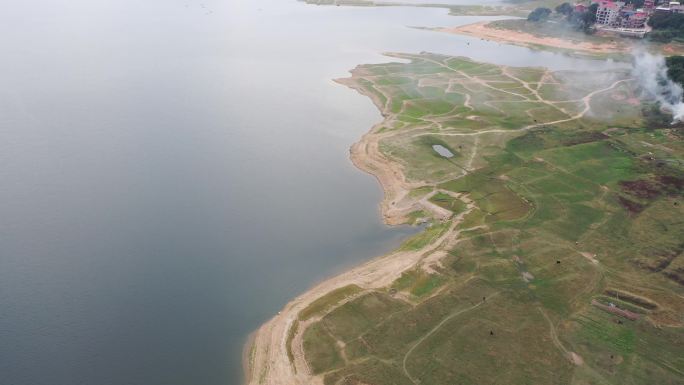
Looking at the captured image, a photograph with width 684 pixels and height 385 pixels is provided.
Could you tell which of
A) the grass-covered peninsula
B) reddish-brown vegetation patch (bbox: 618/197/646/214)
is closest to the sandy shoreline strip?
the grass-covered peninsula

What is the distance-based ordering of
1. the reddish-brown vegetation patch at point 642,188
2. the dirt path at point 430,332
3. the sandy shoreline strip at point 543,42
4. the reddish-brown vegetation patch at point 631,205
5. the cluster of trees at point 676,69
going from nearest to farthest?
1. the dirt path at point 430,332
2. the reddish-brown vegetation patch at point 631,205
3. the reddish-brown vegetation patch at point 642,188
4. the cluster of trees at point 676,69
5. the sandy shoreline strip at point 543,42

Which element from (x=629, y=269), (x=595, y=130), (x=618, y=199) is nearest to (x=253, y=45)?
(x=595, y=130)

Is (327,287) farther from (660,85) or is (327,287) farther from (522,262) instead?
(660,85)

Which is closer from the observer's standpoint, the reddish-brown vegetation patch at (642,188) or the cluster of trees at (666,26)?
the reddish-brown vegetation patch at (642,188)

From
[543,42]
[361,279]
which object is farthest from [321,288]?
[543,42]

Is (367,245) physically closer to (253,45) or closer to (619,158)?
(619,158)

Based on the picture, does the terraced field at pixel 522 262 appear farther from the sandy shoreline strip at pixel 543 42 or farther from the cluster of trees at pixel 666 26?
the cluster of trees at pixel 666 26

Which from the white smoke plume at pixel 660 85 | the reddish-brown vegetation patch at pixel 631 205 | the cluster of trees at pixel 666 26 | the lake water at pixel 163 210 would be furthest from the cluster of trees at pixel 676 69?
the reddish-brown vegetation patch at pixel 631 205
